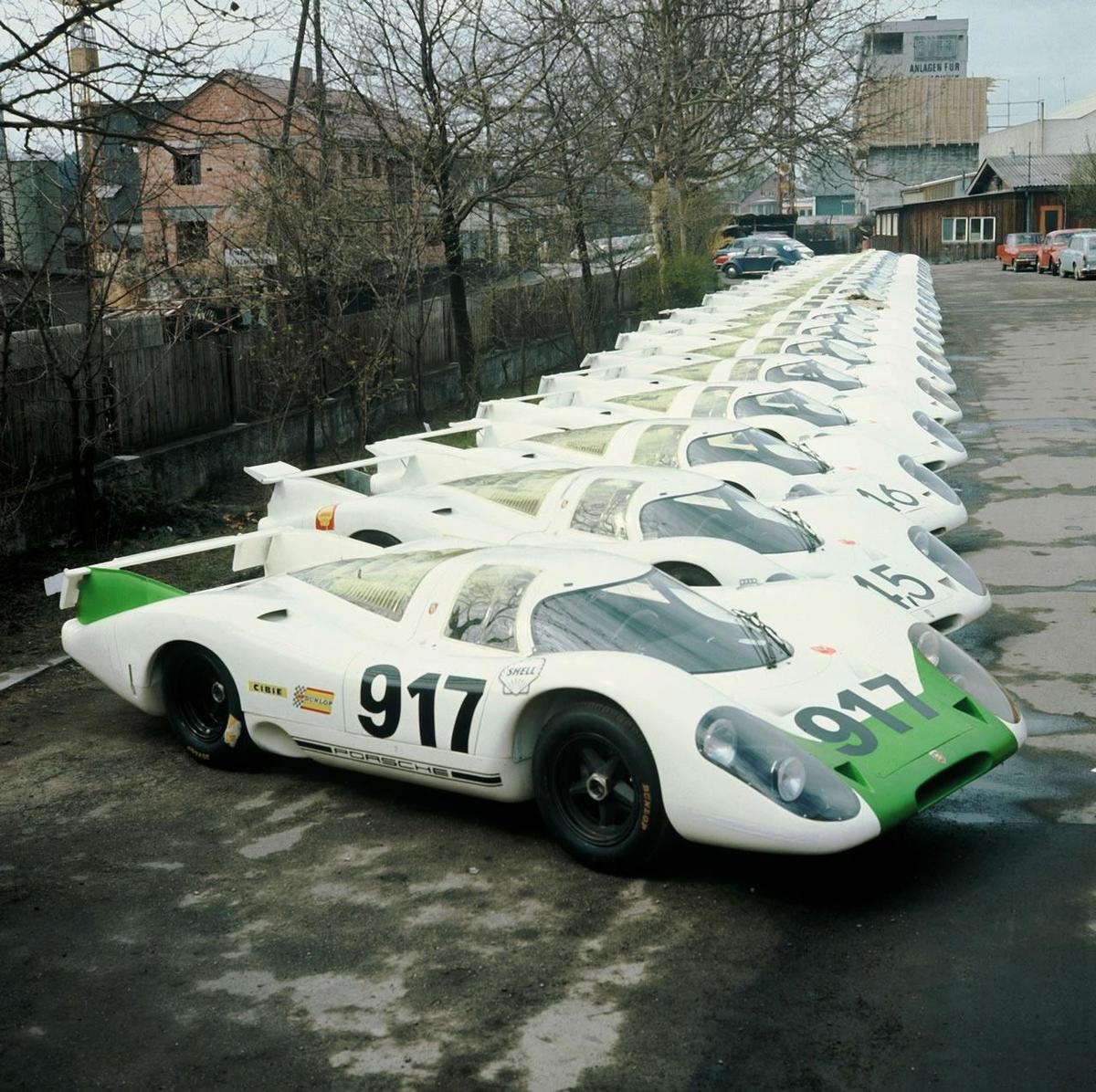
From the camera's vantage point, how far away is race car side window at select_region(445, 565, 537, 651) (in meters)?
6.63

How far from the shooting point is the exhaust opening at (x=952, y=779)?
5.87 metres

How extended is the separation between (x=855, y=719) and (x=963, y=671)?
1.06m

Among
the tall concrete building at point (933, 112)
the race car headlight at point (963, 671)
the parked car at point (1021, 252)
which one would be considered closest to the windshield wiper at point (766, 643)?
the race car headlight at point (963, 671)

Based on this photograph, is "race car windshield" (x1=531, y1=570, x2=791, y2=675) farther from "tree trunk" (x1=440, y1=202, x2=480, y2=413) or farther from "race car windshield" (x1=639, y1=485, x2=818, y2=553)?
"tree trunk" (x1=440, y1=202, x2=480, y2=413)

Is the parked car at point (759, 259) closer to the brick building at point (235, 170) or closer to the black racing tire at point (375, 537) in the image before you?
the brick building at point (235, 170)

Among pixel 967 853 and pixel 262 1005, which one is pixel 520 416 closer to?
pixel 967 853

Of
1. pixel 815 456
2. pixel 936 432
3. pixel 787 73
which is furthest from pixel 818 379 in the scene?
pixel 787 73

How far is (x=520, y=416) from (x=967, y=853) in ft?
31.6

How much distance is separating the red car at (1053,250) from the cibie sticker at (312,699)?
173 ft

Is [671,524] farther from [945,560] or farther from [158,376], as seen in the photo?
[158,376]

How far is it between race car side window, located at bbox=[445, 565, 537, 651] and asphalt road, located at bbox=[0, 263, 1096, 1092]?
33.7 inches

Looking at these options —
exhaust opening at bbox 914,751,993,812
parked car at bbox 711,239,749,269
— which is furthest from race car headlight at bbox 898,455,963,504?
parked car at bbox 711,239,749,269

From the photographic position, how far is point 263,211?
52.1 feet

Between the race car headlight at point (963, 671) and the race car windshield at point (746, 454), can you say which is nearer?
the race car headlight at point (963, 671)
